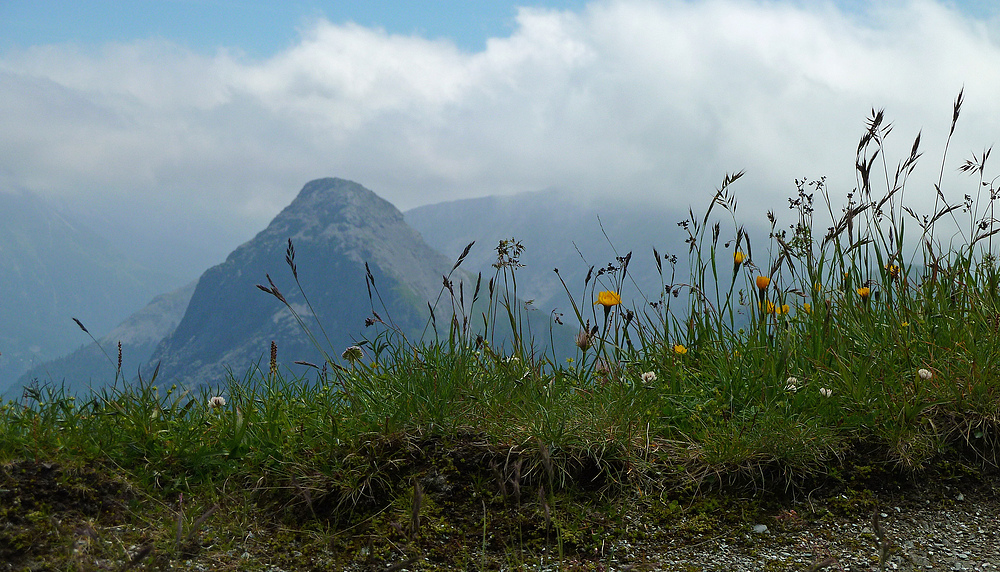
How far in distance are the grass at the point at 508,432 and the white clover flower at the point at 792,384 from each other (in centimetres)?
2

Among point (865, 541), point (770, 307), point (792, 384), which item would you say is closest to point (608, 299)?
point (770, 307)

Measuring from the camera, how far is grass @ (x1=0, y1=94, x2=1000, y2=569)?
2.97m

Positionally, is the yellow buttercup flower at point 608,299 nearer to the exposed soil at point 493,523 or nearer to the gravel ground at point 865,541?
the exposed soil at point 493,523

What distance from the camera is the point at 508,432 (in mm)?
3256

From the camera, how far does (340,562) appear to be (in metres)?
2.77

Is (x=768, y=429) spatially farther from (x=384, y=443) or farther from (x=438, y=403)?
(x=384, y=443)

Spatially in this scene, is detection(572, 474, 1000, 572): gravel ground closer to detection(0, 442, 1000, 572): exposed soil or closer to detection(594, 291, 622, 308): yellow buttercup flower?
detection(0, 442, 1000, 572): exposed soil

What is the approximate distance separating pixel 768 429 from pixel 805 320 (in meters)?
1.31

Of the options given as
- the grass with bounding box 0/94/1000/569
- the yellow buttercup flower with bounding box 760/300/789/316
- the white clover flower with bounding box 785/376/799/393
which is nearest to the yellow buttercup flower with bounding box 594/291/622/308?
the grass with bounding box 0/94/1000/569

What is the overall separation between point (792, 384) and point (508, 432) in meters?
1.68

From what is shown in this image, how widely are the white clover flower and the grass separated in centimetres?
2

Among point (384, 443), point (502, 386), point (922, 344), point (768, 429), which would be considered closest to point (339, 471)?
point (384, 443)

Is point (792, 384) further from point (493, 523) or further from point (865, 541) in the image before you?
point (493, 523)

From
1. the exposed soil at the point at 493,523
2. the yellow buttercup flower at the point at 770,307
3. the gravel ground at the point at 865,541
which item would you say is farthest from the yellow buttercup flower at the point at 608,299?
the gravel ground at the point at 865,541
